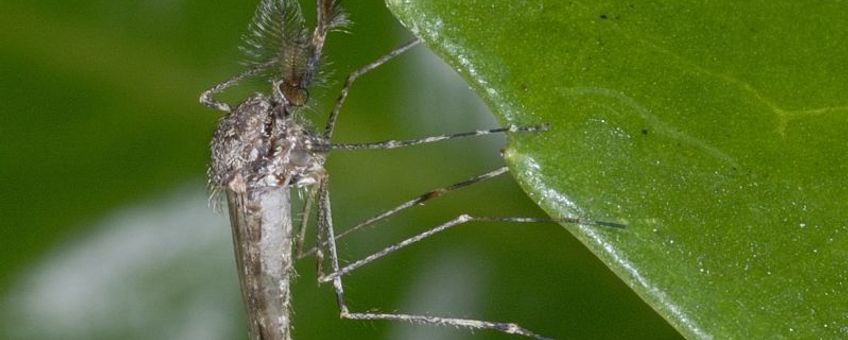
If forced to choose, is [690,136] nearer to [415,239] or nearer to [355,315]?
[415,239]

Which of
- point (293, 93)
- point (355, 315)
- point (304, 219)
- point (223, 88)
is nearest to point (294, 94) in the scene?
point (293, 93)

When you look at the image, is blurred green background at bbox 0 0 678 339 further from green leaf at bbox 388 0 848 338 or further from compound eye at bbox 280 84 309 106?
green leaf at bbox 388 0 848 338

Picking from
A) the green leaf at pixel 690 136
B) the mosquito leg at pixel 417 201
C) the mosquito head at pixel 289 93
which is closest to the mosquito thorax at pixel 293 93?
the mosquito head at pixel 289 93

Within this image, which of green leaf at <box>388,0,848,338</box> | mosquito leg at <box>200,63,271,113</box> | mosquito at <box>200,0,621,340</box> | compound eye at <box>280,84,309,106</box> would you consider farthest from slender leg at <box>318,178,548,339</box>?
green leaf at <box>388,0,848,338</box>

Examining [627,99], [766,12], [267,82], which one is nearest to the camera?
[766,12]

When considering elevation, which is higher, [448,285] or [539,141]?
[539,141]

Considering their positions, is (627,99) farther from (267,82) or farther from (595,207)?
(267,82)

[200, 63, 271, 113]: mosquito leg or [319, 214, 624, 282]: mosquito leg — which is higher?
[200, 63, 271, 113]: mosquito leg

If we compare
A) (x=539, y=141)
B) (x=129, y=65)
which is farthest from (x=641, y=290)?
(x=129, y=65)
